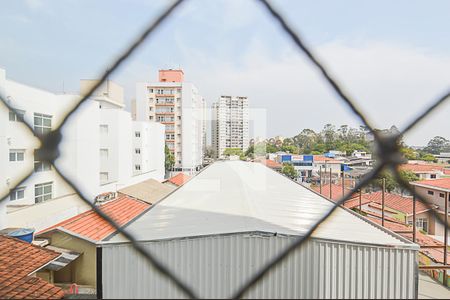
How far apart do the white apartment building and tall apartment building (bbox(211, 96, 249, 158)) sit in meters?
19.5

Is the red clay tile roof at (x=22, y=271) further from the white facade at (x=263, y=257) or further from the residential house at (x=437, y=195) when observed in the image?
the residential house at (x=437, y=195)

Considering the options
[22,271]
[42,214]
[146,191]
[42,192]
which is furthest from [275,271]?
Answer: [146,191]

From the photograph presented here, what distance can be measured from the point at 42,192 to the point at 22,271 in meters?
4.20

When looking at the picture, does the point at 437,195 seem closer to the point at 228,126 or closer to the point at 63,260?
the point at 63,260

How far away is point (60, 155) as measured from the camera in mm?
339

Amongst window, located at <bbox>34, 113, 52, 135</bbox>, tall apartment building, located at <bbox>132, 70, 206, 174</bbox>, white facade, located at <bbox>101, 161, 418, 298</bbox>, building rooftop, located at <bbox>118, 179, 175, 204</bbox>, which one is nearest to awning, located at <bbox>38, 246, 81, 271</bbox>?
white facade, located at <bbox>101, 161, 418, 298</bbox>

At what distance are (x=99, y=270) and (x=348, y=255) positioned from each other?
1506mm

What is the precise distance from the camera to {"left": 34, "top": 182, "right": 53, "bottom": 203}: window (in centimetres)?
570

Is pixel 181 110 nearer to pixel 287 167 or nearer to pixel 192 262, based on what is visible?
pixel 287 167

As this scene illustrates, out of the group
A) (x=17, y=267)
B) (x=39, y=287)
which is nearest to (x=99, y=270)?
(x=39, y=287)

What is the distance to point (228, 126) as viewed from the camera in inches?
1337

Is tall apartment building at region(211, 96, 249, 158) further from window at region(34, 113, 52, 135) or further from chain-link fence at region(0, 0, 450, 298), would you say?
chain-link fence at region(0, 0, 450, 298)

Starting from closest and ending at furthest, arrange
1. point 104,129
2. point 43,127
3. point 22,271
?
1. point 43,127
2. point 22,271
3. point 104,129

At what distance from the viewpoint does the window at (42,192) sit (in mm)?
5695
